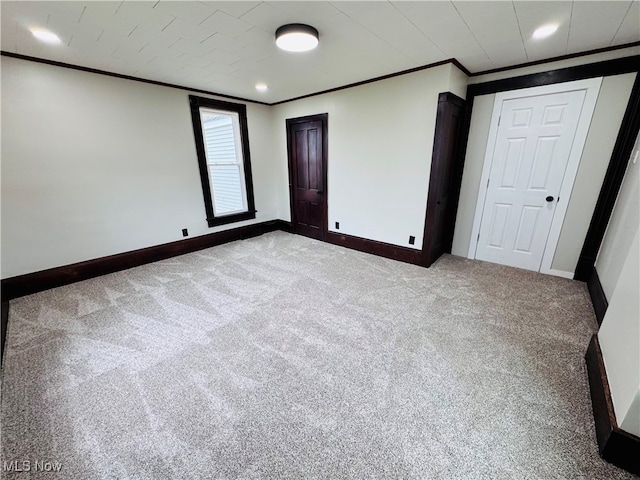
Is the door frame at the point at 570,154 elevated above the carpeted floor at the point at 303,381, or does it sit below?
above

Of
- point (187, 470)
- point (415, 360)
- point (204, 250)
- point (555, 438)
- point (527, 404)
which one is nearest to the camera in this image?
point (187, 470)

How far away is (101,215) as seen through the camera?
3225 millimetres

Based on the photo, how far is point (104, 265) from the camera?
329 cm

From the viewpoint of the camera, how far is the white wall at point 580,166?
2.55 meters

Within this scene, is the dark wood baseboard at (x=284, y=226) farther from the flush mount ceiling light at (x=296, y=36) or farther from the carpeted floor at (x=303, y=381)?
the flush mount ceiling light at (x=296, y=36)

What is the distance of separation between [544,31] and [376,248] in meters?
2.74

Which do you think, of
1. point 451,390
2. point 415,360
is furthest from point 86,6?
point 451,390

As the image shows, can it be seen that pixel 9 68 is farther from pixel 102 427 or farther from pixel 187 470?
pixel 187 470

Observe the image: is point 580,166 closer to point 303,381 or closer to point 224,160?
point 303,381

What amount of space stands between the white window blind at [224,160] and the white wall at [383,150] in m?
1.14

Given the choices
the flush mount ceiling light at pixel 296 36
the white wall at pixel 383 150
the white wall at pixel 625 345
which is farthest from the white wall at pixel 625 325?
the flush mount ceiling light at pixel 296 36

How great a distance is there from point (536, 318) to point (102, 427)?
3.34 m

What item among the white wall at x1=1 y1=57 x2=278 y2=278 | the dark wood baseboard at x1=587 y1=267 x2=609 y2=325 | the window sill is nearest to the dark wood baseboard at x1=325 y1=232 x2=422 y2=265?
the window sill

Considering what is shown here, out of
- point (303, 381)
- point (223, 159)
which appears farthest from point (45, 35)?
point (303, 381)
